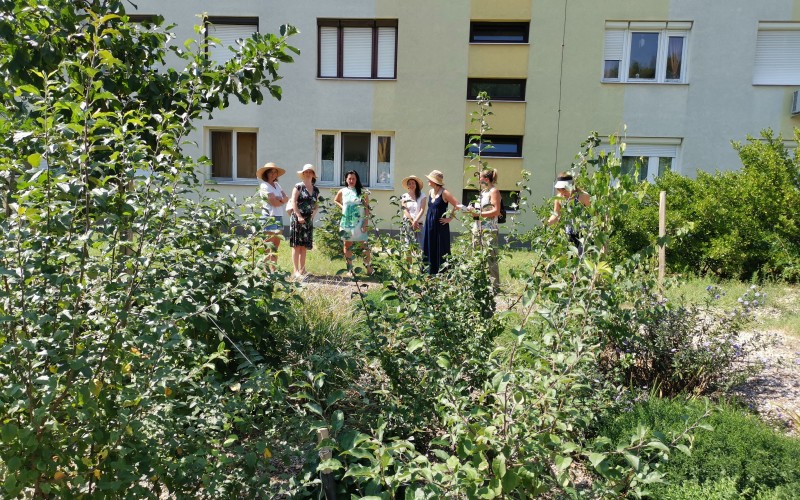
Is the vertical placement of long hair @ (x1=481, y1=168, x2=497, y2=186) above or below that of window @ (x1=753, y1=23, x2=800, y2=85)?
below

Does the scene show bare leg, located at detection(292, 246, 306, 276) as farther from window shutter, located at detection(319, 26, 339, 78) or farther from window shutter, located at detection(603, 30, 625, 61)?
window shutter, located at detection(603, 30, 625, 61)

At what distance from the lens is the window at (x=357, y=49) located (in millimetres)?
15836

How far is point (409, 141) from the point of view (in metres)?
15.8

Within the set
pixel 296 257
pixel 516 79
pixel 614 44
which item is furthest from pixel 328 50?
pixel 296 257

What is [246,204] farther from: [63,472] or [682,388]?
[682,388]

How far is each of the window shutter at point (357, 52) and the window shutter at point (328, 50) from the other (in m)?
0.22

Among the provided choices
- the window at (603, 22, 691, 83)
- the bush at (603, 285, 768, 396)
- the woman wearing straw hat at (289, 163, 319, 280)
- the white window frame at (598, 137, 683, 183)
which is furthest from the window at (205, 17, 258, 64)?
the bush at (603, 285, 768, 396)

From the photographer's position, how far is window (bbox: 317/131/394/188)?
16.1 metres

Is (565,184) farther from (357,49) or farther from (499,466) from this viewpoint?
(357,49)

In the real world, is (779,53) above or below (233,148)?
above

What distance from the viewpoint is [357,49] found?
1595 centimetres

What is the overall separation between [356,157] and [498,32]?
4.88 m

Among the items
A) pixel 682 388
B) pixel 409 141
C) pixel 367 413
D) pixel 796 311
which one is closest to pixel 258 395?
pixel 367 413

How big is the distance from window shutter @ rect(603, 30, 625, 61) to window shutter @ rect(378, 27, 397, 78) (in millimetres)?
5346
